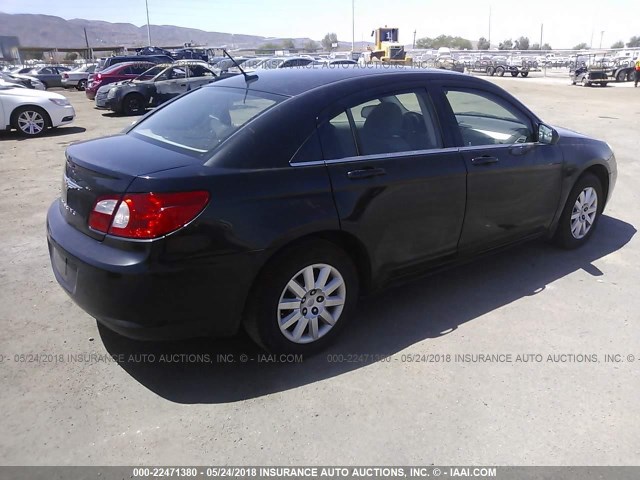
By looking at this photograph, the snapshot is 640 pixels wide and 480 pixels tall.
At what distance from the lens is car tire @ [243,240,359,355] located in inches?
120

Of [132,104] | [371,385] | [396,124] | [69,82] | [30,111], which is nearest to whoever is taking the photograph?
[371,385]

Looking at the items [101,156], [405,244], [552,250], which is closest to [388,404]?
[405,244]

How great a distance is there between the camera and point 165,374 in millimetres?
3217

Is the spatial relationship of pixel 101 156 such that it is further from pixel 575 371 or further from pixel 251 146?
pixel 575 371

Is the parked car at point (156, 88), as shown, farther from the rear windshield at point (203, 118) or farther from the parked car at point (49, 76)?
A: the parked car at point (49, 76)

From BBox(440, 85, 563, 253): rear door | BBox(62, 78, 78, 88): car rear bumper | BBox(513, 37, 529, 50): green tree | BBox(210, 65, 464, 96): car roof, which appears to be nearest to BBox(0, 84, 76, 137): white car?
BBox(210, 65, 464, 96): car roof

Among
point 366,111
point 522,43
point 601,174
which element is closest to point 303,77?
point 366,111

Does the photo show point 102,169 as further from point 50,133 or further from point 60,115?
point 50,133

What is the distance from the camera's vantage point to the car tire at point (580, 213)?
4.86 metres

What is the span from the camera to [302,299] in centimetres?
321

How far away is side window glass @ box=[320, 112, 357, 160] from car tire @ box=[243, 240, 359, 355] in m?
0.56

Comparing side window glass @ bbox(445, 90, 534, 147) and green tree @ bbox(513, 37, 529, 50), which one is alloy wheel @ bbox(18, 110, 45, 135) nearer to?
side window glass @ bbox(445, 90, 534, 147)

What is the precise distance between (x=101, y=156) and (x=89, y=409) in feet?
4.77

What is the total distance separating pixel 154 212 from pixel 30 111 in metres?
11.5
